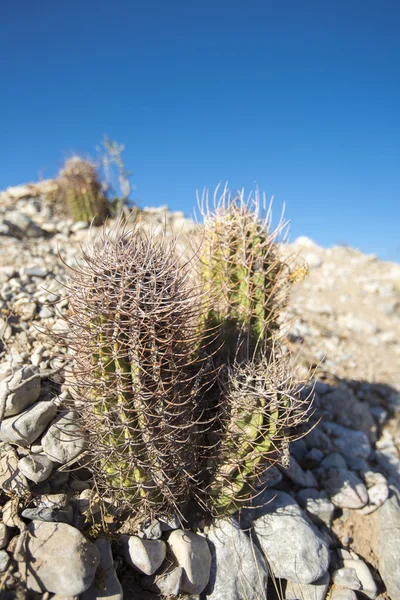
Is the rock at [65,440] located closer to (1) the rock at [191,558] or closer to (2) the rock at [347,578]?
(1) the rock at [191,558]

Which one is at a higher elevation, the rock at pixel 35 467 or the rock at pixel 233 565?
the rock at pixel 35 467

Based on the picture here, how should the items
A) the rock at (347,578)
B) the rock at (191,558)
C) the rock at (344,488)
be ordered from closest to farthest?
the rock at (191,558) < the rock at (347,578) < the rock at (344,488)

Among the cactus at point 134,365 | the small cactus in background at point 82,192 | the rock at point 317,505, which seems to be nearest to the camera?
the cactus at point 134,365

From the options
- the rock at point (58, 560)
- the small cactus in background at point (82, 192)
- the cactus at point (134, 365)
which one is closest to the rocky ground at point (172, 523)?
the rock at point (58, 560)

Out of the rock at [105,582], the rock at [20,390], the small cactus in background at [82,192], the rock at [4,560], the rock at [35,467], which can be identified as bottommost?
the rock at [105,582]

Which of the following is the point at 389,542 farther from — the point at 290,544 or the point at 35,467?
the point at 35,467

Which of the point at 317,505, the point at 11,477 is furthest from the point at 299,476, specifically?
the point at 11,477

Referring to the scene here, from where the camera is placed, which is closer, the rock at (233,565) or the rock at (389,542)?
the rock at (233,565)

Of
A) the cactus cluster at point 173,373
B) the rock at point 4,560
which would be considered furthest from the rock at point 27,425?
the rock at point 4,560
